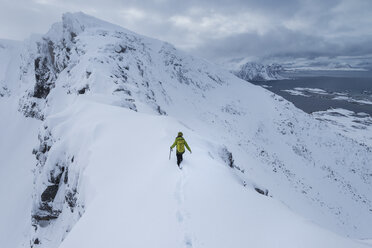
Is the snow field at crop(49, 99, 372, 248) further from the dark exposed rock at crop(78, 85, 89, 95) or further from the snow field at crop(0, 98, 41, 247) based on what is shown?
the snow field at crop(0, 98, 41, 247)

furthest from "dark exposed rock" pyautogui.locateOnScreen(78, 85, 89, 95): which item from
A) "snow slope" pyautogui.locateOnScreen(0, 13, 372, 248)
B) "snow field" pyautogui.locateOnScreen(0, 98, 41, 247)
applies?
"snow field" pyautogui.locateOnScreen(0, 98, 41, 247)

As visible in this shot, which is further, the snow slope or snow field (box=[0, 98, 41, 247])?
snow field (box=[0, 98, 41, 247])

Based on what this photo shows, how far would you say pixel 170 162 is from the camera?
393 inches

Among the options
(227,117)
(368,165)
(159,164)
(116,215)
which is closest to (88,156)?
(159,164)

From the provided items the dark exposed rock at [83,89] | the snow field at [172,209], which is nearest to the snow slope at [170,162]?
the snow field at [172,209]

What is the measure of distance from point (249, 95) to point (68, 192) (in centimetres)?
6197

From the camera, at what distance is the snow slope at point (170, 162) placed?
6.69m

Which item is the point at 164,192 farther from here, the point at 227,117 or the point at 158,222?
the point at 227,117

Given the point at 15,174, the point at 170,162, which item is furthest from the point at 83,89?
the point at 15,174

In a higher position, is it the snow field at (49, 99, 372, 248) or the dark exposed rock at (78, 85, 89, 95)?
the dark exposed rock at (78, 85, 89, 95)

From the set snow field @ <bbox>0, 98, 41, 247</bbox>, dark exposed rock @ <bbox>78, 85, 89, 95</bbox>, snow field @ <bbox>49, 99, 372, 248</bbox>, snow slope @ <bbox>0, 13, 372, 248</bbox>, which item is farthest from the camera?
dark exposed rock @ <bbox>78, 85, 89, 95</bbox>

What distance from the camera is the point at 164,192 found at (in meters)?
7.95

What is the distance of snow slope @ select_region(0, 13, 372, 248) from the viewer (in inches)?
263

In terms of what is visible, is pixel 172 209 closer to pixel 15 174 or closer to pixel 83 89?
pixel 83 89
